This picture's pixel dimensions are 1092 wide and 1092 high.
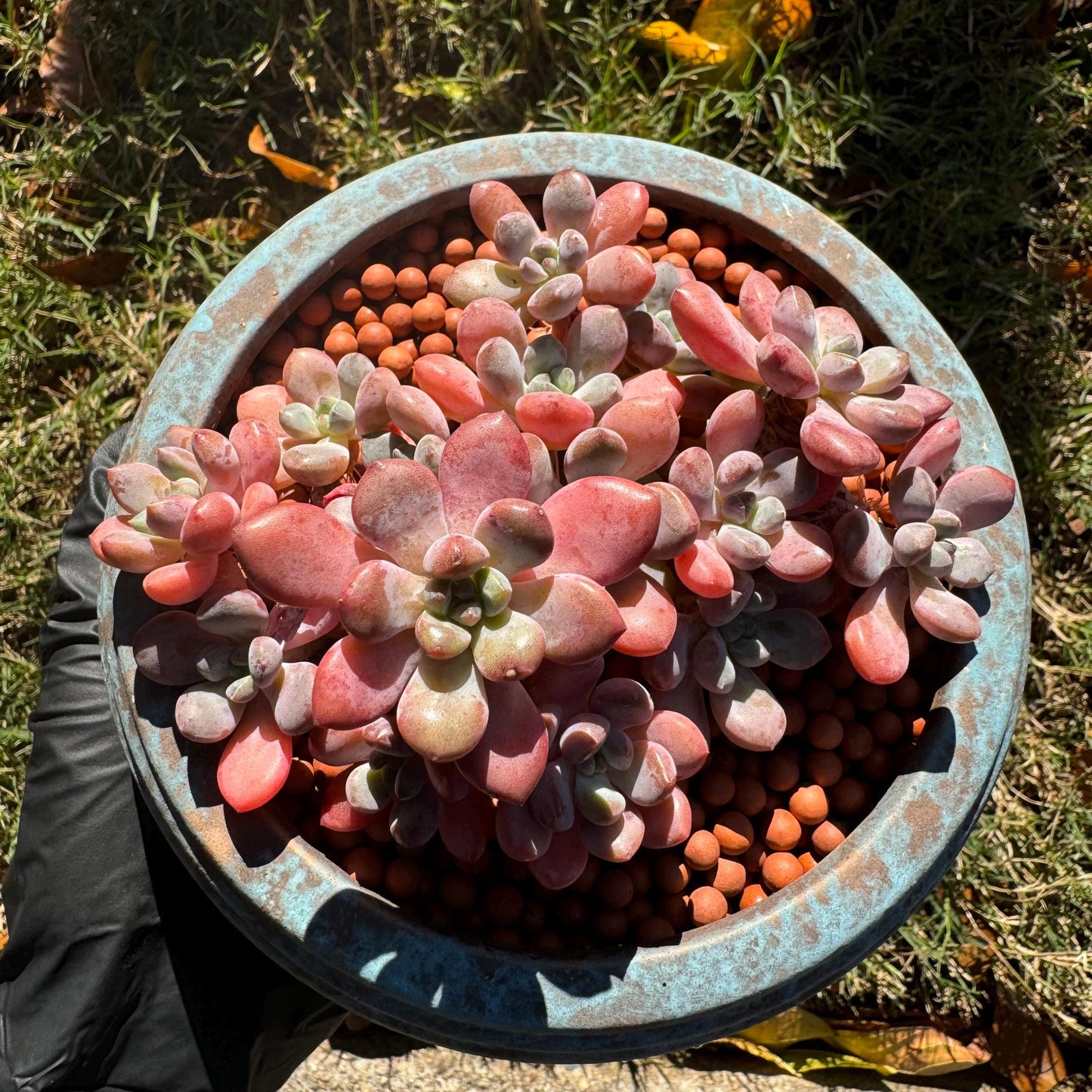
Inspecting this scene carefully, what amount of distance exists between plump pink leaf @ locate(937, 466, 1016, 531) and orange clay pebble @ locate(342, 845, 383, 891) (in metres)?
0.57

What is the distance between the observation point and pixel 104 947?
1.22 m

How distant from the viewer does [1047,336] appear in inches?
66.2

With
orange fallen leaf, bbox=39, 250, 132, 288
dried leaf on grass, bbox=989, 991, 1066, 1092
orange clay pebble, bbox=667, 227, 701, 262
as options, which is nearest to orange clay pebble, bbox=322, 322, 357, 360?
orange clay pebble, bbox=667, 227, 701, 262

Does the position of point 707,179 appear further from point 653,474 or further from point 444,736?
point 444,736

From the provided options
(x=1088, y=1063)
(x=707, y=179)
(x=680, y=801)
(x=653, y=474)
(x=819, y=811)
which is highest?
(x=707, y=179)

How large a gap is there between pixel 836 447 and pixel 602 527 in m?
0.20

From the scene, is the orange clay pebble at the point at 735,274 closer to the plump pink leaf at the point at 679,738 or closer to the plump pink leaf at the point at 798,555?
the plump pink leaf at the point at 798,555

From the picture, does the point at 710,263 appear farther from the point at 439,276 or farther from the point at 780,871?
the point at 780,871

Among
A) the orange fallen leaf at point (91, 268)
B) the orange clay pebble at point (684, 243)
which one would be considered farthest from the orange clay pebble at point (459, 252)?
the orange fallen leaf at point (91, 268)

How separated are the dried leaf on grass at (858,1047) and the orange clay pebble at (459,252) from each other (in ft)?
4.09

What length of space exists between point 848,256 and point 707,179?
16cm

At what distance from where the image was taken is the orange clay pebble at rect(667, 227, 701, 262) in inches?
41.4

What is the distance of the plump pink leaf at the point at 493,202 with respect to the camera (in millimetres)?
878

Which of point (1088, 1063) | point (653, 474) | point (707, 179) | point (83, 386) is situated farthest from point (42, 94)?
point (1088, 1063)
